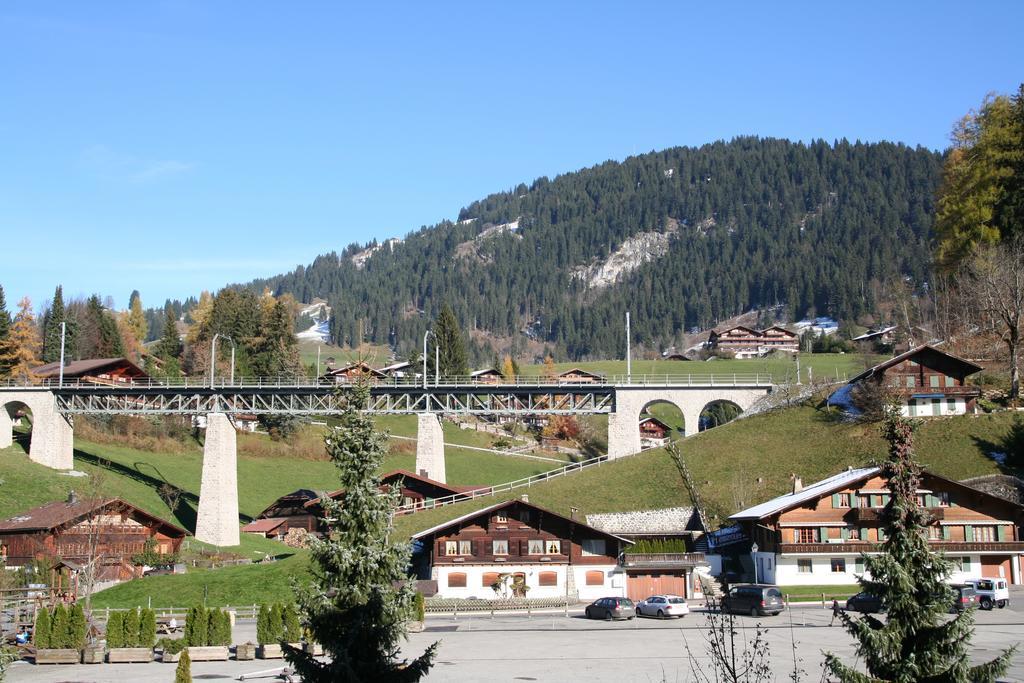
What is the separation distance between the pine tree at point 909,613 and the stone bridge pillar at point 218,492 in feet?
246

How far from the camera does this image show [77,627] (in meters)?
40.8

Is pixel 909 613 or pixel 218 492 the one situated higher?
pixel 218 492

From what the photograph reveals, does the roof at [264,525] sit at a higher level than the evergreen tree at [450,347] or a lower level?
lower

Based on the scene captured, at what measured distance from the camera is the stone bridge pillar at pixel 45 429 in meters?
94.4

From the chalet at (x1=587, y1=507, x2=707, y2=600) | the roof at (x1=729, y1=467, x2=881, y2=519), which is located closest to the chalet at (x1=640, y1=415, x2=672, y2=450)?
the chalet at (x1=587, y1=507, x2=707, y2=600)

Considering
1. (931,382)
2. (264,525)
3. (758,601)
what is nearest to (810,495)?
(758,601)

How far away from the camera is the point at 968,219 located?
87.3 meters

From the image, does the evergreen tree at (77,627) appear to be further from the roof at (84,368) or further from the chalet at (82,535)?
the roof at (84,368)

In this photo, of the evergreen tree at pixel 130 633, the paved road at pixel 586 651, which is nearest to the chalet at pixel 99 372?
the paved road at pixel 586 651

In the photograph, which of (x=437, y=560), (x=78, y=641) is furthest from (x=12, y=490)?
(x=78, y=641)

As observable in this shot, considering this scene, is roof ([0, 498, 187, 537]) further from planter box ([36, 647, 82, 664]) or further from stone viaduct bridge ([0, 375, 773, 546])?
planter box ([36, 647, 82, 664])

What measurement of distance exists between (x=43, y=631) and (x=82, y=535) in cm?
2892

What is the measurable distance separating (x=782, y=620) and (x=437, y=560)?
2193cm

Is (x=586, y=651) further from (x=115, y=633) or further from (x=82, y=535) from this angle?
(x=82, y=535)
